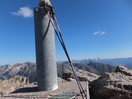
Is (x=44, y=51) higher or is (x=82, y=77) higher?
(x=44, y=51)

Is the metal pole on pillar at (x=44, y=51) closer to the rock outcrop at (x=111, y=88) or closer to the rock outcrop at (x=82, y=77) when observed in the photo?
the rock outcrop at (x=111, y=88)

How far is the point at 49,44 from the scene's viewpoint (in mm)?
Answer: 11047

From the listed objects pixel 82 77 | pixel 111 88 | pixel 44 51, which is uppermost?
pixel 44 51

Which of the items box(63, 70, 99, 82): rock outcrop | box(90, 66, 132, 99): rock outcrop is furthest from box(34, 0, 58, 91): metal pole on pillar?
box(63, 70, 99, 82): rock outcrop

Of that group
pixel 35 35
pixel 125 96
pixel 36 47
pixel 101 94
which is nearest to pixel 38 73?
pixel 36 47

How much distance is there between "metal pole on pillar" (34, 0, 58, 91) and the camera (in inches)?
428

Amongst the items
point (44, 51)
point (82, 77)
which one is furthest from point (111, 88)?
point (82, 77)

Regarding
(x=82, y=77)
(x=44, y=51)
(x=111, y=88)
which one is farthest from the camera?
(x=82, y=77)

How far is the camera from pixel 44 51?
35.7 feet

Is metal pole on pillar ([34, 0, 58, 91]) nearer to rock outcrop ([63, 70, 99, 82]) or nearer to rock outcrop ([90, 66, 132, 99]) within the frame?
rock outcrop ([90, 66, 132, 99])

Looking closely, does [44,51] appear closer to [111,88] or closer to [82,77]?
[111,88]

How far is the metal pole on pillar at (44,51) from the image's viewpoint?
35.6 feet

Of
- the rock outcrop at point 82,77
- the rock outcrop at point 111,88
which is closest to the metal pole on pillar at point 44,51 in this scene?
the rock outcrop at point 111,88

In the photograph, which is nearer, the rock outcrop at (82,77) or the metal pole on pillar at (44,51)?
the metal pole on pillar at (44,51)
